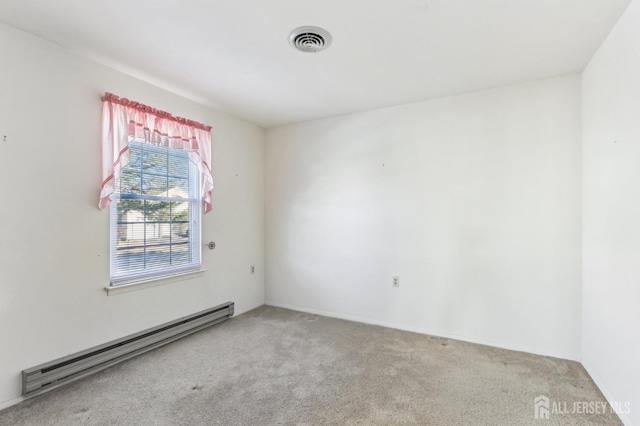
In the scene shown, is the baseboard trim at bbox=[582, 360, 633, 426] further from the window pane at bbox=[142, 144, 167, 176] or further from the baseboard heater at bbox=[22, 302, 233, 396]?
the window pane at bbox=[142, 144, 167, 176]

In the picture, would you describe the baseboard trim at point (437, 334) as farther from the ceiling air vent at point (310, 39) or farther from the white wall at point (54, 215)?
the ceiling air vent at point (310, 39)

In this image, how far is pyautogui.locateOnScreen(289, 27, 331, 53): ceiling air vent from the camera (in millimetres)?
1942

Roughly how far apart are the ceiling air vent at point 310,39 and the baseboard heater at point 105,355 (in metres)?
2.69

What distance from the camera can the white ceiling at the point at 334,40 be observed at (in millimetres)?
1731

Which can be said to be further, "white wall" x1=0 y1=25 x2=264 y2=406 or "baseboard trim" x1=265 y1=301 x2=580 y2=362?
"baseboard trim" x1=265 y1=301 x2=580 y2=362

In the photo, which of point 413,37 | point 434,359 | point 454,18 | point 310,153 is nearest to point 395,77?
point 413,37

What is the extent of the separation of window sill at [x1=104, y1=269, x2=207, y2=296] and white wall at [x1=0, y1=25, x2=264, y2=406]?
0.05 m

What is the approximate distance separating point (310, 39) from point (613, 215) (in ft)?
7.55

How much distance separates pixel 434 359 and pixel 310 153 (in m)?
2.62

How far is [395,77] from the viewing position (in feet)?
8.52

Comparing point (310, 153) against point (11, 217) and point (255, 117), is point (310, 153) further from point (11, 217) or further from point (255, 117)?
point (11, 217)

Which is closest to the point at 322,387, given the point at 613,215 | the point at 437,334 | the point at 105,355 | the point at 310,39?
the point at 437,334

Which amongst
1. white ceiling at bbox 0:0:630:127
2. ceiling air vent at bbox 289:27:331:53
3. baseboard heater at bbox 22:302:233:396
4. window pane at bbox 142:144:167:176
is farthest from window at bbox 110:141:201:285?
ceiling air vent at bbox 289:27:331:53

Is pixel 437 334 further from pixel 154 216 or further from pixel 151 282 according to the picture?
pixel 154 216
